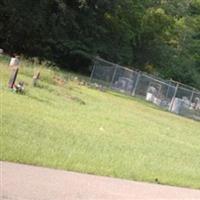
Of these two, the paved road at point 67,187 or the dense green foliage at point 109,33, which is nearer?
the paved road at point 67,187

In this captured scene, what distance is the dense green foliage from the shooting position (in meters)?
46.9

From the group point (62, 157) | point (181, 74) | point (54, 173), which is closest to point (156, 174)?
point (62, 157)

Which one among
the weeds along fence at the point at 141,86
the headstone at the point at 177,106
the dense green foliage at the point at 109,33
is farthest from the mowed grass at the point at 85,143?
the dense green foliage at the point at 109,33

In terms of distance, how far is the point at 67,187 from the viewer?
31.1 feet

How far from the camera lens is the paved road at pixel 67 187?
8695 millimetres

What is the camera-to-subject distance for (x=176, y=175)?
1322cm

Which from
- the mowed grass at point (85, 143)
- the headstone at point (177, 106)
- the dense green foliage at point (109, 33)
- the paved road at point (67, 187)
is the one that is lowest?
the paved road at point (67, 187)

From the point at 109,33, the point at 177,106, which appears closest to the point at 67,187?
the point at 177,106

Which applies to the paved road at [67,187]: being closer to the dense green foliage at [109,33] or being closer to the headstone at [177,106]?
the headstone at [177,106]

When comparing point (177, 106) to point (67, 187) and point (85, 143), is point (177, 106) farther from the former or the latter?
point (67, 187)

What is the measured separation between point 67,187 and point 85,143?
14.8 feet

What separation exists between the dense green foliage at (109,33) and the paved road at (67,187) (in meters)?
34.8

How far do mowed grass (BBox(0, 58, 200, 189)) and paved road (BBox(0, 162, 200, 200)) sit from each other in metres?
0.47

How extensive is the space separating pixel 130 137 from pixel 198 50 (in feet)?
209
